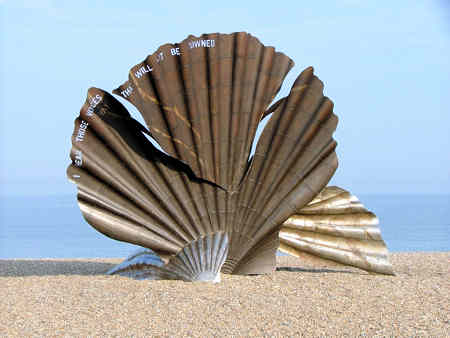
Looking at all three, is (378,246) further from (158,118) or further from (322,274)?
(158,118)

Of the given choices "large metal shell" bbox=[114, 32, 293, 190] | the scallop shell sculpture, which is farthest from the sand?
"large metal shell" bbox=[114, 32, 293, 190]

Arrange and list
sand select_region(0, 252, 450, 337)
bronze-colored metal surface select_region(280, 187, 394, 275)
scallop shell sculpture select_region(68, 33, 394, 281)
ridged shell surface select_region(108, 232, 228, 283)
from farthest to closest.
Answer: bronze-colored metal surface select_region(280, 187, 394, 275)
scallop shell sculpture select_region(68, 33, 394, 281)
ridged shell surface select_region(108, 232, 228, 283)
sand select_region(0, 252, 450, 337)

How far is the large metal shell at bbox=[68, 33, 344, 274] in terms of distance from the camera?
6.23m

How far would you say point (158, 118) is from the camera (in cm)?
631

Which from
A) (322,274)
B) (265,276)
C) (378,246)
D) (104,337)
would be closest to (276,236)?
(265,276)

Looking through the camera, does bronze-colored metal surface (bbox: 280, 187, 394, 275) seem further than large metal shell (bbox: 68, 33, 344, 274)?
Yes

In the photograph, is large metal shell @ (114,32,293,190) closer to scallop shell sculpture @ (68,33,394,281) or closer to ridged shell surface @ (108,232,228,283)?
scallop shell sculpture @ (68,33,394,281)

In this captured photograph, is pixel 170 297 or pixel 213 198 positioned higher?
pixel 213 198

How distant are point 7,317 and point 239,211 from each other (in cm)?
244

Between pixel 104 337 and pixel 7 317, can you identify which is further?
pixel 7 317

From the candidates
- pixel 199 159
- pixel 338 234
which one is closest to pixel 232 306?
pixel 199 159

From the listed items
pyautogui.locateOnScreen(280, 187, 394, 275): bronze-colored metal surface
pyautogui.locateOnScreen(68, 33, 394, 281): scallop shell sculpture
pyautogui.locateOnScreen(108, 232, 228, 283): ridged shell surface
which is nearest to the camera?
pyautogui.locateOnScreen(108, 232, 228, 283): ridged shell surface

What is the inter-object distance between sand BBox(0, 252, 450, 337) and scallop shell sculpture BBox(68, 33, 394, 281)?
0.46 meters

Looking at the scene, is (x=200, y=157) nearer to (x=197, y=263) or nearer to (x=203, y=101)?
(x=203, y=101)
